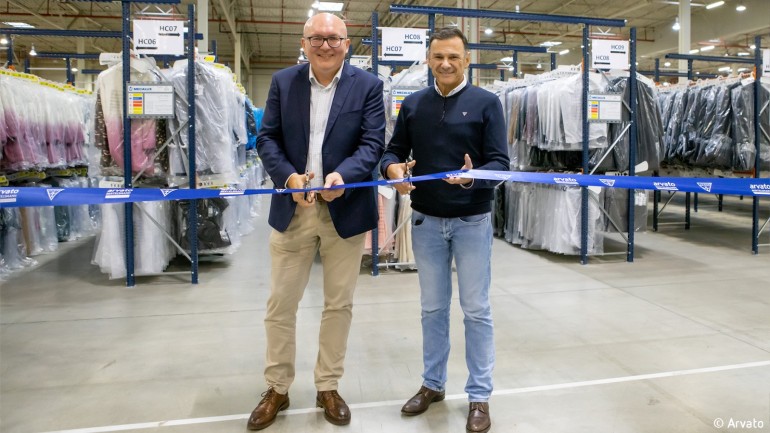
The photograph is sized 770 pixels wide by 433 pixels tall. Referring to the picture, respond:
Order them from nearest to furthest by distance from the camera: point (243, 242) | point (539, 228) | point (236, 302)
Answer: point (236, 302)
point (539, 228)
point (243, 242)

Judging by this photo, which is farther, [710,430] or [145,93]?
[145,93]

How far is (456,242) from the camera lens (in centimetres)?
240

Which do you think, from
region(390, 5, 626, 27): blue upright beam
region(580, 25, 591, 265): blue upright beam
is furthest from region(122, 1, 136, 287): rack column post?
region(580, 25, 591, 265): blue upright beam

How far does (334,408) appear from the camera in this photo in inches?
98.3

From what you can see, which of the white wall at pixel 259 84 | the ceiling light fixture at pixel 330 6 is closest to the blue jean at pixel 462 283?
the ceiling light fixture at pixel 330 6

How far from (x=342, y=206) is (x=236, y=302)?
2434 millimetres

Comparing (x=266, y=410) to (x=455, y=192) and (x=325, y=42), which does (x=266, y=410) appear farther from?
(x=325, y=42)

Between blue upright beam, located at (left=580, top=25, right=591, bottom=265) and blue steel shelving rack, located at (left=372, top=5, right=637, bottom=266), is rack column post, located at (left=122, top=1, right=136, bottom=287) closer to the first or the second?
blue steel shelving rack, located at (left=372, top=5, right=637, bottom=266)

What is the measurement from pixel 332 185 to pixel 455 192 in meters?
0.50

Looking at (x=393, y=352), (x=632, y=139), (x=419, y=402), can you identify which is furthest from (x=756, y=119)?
(x=419, y=402)

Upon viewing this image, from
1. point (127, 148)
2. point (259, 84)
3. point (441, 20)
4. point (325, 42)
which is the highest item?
point (441, 20)

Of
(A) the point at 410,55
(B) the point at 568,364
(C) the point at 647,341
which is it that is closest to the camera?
(B) the point at 568,364

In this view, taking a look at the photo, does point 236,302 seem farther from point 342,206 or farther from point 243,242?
point 243,242

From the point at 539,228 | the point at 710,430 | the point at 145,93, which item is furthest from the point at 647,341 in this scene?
the point at 145,93
